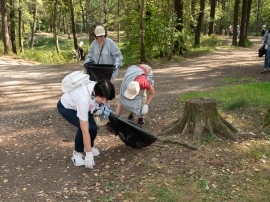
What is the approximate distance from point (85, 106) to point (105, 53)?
2.43 m

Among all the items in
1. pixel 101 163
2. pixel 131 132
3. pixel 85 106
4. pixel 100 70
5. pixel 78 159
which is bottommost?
pixel 101 163

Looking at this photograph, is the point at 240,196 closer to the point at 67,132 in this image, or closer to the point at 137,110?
the point at 137,110

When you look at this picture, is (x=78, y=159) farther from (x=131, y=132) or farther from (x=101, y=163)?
(x=131, y=132)

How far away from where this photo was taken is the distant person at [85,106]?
11.0ft

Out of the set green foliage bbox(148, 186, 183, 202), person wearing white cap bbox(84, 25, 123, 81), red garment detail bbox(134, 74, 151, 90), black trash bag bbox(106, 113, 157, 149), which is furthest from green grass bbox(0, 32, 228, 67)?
green foliage bbox(148, 186, 183, 202)

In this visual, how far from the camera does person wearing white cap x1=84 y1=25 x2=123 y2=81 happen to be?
5579mm

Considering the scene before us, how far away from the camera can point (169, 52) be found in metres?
13.9

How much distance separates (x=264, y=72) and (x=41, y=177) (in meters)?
8.60

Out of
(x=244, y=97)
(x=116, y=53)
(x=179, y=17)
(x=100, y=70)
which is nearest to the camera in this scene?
(x=100, y=70)

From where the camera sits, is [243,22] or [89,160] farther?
[243,22]

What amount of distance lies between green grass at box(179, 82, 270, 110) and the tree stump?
1.44 m

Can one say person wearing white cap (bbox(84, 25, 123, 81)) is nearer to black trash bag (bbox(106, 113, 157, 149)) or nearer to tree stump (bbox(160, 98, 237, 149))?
black trash bag (bbox(106, 113, 157, 149))

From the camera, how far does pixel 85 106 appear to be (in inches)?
135

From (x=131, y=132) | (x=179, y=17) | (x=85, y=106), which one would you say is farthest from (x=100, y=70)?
(x=179, y=17)
